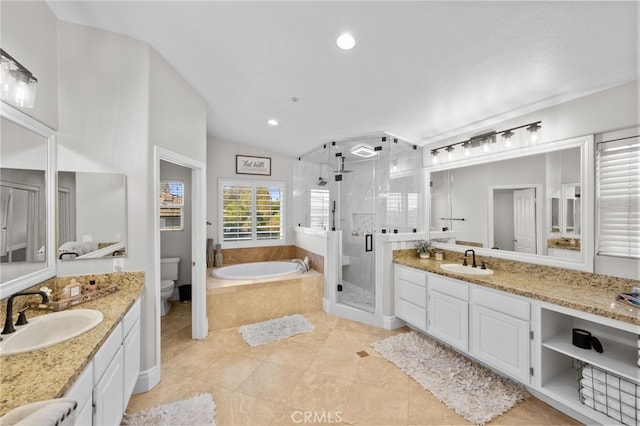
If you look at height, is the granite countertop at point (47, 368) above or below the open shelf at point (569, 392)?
above

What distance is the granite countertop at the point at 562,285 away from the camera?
167 centimetres

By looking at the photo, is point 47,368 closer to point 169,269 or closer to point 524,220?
point 169,269

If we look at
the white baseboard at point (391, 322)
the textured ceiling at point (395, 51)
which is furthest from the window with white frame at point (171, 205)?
the white baseboard at point (391, 322)

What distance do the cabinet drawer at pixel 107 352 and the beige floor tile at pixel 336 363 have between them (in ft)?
5.30

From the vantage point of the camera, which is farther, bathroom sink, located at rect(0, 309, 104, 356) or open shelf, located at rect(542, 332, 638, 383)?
open shelf, located at rect(542, 332, 638, 383)

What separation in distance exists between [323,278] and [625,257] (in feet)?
9.97

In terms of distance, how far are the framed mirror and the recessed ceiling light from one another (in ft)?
6.58

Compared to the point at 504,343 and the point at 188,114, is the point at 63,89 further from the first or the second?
the point at 504,343

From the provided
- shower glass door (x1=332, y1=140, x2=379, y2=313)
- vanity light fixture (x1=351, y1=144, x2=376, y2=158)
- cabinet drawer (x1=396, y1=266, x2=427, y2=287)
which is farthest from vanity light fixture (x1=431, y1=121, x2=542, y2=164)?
cabinet drawer (x1=396, y1=266, x2=427, y2=287)

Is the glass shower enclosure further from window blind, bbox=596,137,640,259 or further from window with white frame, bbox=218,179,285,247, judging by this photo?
window blind, bbox=596,137,640,259

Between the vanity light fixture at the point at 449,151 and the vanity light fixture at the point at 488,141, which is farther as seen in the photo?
the vanity light fixture at the point at 449,151

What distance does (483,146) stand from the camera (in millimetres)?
2850

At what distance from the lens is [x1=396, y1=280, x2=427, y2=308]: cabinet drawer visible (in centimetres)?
291

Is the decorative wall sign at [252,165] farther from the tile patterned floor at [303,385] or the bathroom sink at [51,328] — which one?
the bathroom sink at [51,328]
